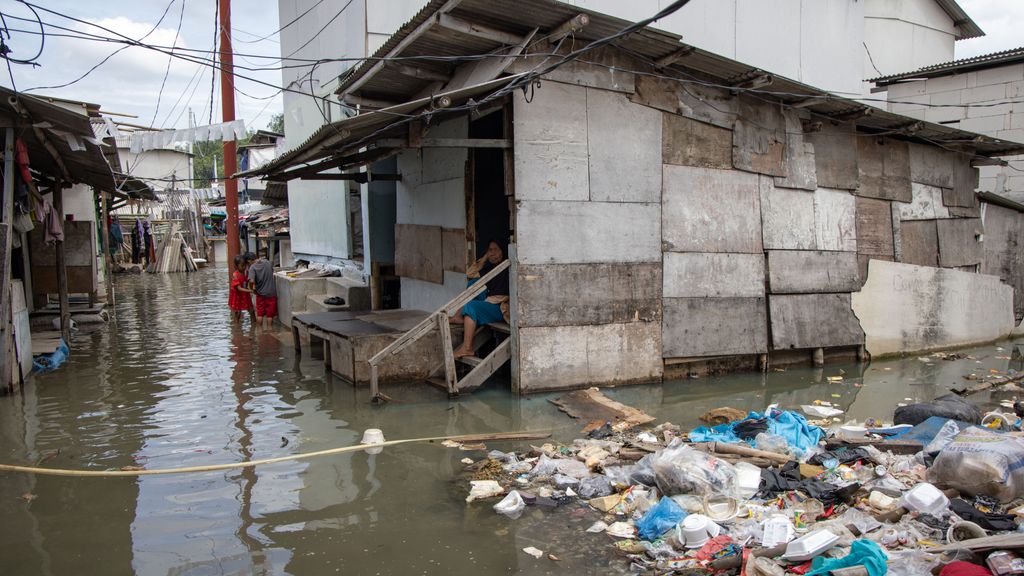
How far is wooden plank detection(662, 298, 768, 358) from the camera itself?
927 centimetres

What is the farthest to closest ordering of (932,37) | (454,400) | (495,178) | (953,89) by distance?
(932,37) < (953,89) < (495,178) < (454,400)

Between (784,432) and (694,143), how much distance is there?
14.9ft

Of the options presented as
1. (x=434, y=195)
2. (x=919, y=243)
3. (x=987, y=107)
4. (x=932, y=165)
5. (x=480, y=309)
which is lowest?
(x=480, y=309)

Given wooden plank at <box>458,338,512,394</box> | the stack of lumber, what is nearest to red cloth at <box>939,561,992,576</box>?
wooden plank at <box>458,338,512,394</box>

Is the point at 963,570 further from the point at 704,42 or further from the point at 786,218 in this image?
the point at 704,42

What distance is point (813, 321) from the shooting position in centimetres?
1046

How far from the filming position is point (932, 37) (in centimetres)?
1988

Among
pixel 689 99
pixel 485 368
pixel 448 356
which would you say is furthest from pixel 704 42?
pixel 448 356

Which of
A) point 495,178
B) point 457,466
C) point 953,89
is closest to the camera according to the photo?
point 457,466

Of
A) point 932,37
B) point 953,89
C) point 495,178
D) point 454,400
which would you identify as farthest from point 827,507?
point 932,37

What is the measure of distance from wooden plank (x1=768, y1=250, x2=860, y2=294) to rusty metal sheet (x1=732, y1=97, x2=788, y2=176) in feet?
4.20

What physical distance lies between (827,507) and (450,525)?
2629 millimetres

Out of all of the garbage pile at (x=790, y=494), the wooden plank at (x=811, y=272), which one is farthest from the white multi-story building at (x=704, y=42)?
the garbage pile at (x=790, y=494)

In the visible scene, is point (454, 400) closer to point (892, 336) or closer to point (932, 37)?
point (892, 336)
